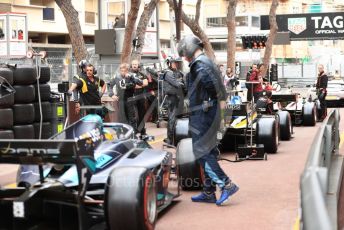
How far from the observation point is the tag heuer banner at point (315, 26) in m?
44.7

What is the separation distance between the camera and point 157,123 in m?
20.5

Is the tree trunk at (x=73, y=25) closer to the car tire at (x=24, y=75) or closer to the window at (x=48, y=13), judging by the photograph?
the car tire at (x=24, y=75)

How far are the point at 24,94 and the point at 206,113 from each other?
6.49m

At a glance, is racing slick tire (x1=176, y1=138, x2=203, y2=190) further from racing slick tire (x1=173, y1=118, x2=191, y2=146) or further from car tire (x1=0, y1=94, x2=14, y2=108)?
car tire (x1=0, y1=94, x2=14, y2=108)

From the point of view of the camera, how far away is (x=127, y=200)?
5.99 m

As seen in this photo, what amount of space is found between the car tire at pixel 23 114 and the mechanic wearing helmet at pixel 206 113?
19.7ft

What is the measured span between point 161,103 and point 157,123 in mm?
1130

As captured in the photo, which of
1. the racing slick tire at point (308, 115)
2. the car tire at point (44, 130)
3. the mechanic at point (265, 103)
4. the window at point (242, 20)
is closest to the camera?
the car tire at point (44, 130)

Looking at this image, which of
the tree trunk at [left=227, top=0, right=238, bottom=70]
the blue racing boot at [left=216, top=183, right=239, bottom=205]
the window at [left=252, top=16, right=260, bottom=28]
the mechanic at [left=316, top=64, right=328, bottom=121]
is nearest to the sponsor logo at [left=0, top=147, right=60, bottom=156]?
the blue racing boot at [left=216, top=183, right=239, bottom=205]

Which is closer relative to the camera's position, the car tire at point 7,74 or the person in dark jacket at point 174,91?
the car tire at point 7,74

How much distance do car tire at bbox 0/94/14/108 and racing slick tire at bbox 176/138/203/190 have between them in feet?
17.3

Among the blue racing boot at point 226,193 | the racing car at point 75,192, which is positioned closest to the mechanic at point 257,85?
the blue racing boot at point 226,193

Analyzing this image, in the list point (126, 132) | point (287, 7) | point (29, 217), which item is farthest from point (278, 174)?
point (287, 7)

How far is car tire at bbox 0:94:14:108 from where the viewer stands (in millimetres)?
13289
